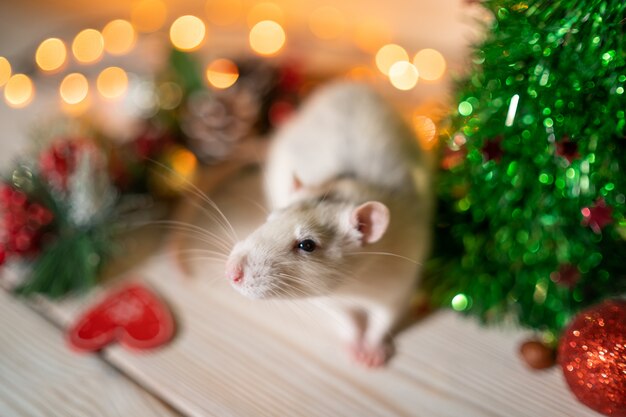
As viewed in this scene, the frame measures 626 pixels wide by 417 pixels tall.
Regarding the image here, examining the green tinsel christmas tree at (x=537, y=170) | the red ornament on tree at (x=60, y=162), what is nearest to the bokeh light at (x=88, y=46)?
the red ornament on tree at (x=60, y=162)

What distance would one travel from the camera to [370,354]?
760mm

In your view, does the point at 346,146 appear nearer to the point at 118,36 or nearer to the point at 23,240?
the point at 23,240

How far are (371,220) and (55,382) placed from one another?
0.47m

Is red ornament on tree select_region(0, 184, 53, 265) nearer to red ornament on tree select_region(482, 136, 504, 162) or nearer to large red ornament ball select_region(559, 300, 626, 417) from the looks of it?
red ornament on tree select_region(482, 136, 504, 162)

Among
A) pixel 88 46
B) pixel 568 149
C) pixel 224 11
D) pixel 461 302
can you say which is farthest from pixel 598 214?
pixel 224 11

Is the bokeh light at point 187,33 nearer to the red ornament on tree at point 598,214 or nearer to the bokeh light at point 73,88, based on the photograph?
the bokeh light at point 73,88

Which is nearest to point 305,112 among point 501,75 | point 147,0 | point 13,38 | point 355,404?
point 501,75

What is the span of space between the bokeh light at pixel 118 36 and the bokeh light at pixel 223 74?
326 millimetres

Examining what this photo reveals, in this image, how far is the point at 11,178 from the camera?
0.82m

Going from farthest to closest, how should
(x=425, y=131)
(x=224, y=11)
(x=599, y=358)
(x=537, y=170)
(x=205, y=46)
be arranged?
(x=224, y=11), (x=205, y=46), (x=425, y=131), (x=537, y=170), (x=599, y=358)

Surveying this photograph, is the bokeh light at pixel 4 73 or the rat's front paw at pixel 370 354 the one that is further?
the bokeh light at pixel 4 73

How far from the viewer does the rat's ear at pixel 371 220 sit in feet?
2.10

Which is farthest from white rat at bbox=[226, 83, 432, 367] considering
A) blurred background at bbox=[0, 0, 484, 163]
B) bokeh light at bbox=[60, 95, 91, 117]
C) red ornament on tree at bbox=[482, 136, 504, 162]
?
bokeh light at bbox=[60, 95, 91, 117]

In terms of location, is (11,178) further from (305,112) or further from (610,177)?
(610,177)
